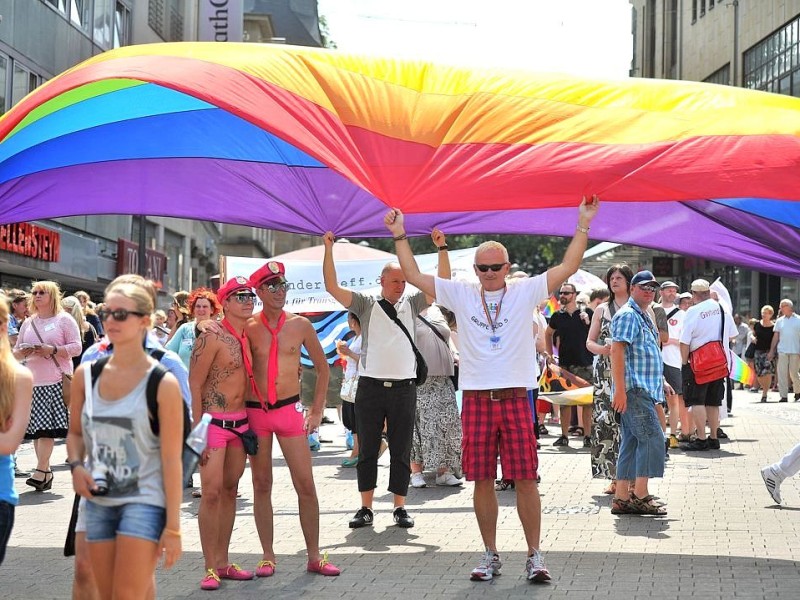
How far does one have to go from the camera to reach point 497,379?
25.8 ft

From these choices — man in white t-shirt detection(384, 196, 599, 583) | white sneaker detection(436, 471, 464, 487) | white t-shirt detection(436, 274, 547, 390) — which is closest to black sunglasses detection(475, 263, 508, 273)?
man in white t-shirt detection(384, 196, 599, 583)

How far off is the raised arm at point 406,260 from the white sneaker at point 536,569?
1749 millimetres

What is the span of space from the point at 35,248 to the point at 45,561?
63.7 feet

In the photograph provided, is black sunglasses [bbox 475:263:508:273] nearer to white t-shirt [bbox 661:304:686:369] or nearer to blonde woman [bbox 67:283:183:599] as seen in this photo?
blonde woman [bbox 67:283:183:599]

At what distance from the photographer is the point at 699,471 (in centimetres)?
1351

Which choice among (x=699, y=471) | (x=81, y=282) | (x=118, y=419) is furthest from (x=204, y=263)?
(x=118, y=419)

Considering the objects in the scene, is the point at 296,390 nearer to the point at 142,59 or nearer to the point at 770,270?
the point at 142,59

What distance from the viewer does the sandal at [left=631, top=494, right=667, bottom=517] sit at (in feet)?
33.8

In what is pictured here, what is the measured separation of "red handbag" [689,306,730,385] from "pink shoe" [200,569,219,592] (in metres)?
9.27

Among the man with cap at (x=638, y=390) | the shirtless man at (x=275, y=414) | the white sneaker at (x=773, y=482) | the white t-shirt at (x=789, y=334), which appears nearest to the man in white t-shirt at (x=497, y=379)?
the shirtless man at (x=275, y=414)

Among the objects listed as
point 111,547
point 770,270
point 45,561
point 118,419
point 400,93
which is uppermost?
point 400,93

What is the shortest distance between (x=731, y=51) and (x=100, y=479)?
1514 inches

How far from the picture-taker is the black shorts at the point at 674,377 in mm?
15383

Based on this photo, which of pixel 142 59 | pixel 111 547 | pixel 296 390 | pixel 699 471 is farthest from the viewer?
pixel 699 471
